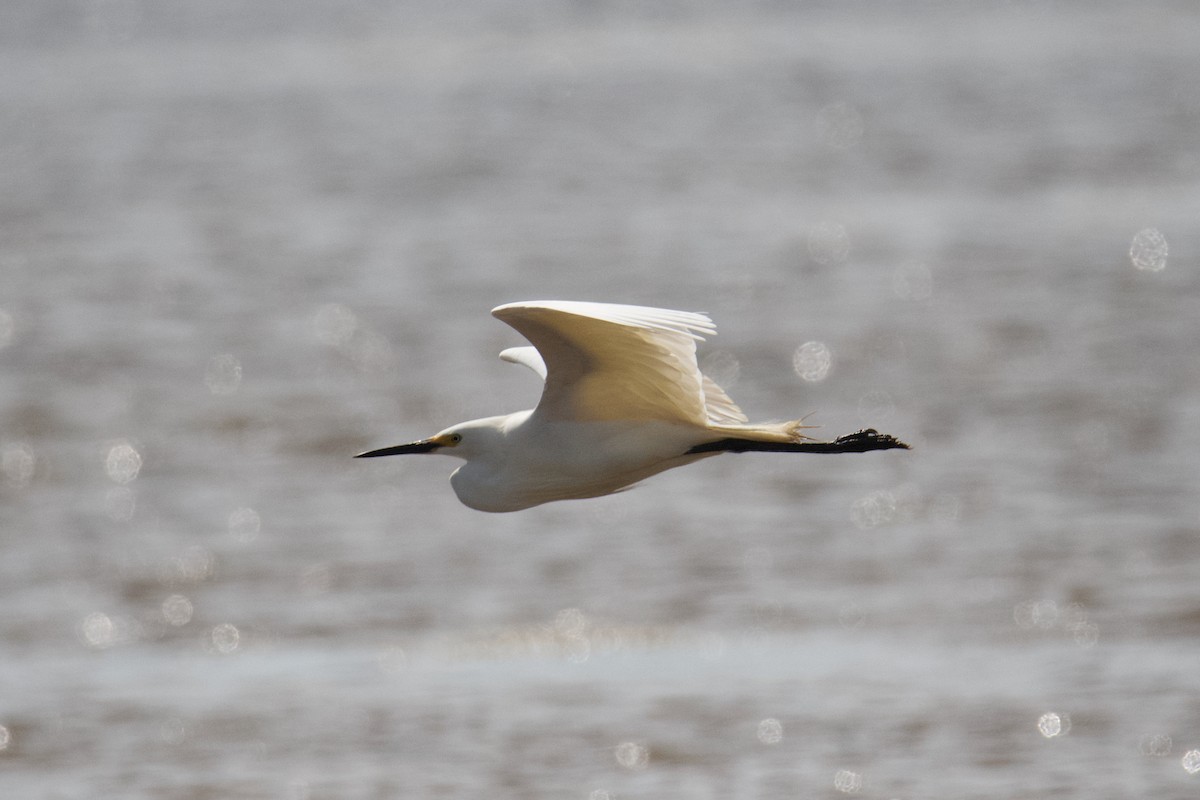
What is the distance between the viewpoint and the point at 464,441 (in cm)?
611

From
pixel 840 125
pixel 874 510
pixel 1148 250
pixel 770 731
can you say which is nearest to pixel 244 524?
pixel 874 510

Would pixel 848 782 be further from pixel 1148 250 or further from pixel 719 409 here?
pixel 1148 250

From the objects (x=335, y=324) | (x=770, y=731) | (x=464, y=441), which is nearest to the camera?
(x=464, y=441)

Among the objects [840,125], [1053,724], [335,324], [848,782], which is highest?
[840,125]

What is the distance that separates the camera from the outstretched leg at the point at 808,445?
5770 mm

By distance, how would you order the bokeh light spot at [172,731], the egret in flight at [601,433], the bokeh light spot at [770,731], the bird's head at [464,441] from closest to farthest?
the egret in flight at [601,433] → the bird's head at [464,441] → the bokeh light spot at [770,731] → the bokeh light spot at [172,731]

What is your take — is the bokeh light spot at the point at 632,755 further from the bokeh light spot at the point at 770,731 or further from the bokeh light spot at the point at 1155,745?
the bokeh light spot at the point at 1155,745

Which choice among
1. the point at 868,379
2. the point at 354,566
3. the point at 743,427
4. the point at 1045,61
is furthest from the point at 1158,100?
the point at 743,427

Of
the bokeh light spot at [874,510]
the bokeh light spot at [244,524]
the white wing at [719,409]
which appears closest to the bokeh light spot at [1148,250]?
the bokeh light spot at [874,510]

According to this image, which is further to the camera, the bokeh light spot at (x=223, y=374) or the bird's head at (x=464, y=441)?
the bokeh light spot at (x=223, y=374)

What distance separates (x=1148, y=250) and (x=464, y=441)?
13.1 metres

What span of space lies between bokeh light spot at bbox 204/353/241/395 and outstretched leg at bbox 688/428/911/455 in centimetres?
1051

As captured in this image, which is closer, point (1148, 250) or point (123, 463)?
point (123, 463)

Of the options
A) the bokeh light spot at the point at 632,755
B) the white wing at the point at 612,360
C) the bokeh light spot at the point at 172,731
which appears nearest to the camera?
the white wing at the point at 612,360
